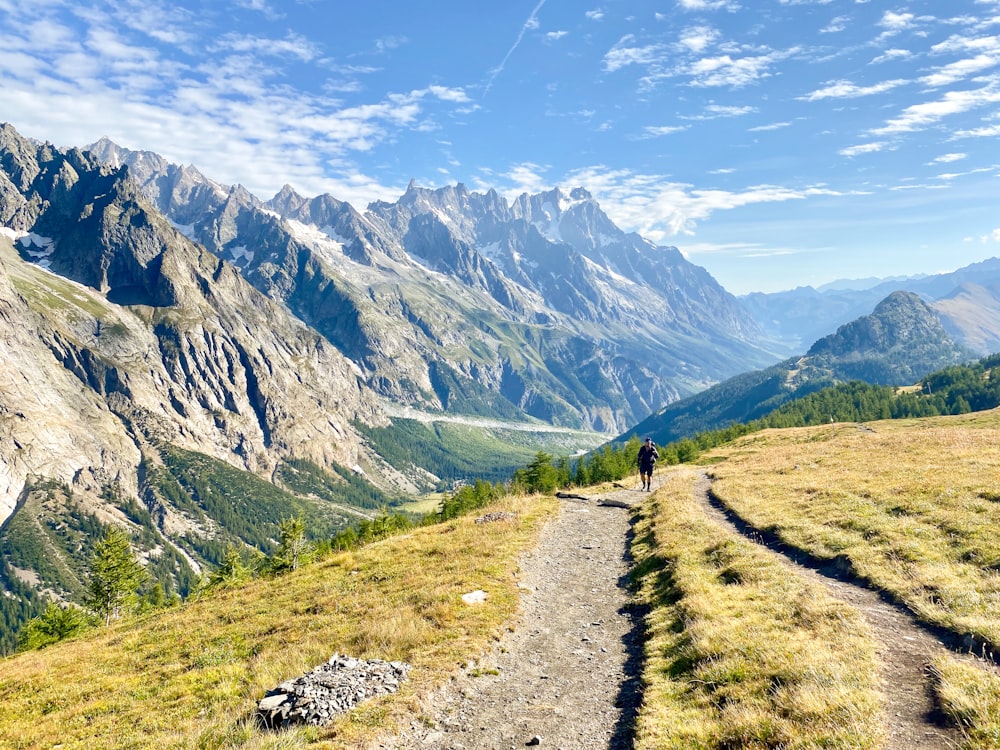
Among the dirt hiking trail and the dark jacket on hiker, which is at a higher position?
the dark jacket on hiker

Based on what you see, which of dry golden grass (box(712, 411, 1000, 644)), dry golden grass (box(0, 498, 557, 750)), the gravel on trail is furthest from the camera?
dry golden grass (box(712, 411, 1000, 644))

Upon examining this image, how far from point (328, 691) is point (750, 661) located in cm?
1103

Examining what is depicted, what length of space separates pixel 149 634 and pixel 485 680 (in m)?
19.8

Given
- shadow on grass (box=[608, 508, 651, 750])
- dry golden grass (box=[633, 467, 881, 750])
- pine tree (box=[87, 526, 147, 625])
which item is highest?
dry golden grass (box=[633, 467, 881, 750])

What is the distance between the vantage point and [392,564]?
89.8 ft

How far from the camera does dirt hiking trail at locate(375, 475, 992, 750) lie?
38.3ft

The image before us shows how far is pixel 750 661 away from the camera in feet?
43.1

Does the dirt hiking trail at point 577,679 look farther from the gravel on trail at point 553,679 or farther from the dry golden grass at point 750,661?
the dry golden grass at point 750,661

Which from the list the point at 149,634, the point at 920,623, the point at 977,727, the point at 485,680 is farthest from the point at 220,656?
the point at 920,623

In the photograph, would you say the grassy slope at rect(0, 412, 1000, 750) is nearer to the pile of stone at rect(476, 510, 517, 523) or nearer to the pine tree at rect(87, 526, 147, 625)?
the pile of stone at rect(476, 510, 517, 523)

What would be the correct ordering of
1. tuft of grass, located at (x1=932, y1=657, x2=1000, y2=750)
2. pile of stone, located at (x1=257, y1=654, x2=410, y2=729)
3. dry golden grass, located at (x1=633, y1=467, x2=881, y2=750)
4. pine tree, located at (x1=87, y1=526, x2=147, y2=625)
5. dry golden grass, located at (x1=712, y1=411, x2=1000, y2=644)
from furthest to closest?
pine tree, located at (x1=87, y1=526, x2=147, y2=625) → dry golden grass, located at (x1=712, y1=411, x2=1000, y2=644) → pile of stone, located at (x1=257, y1=654, x2=410, y2=729) → dry golden grass, located at (x1=633, y1=467, x2=881, y2=750) → tuft of grass, located at (x1=932, y1=657, x2=1000, y2=750)

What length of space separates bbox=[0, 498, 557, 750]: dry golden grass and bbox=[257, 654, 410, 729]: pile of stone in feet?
1.54

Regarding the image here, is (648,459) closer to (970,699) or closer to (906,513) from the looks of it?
(906,513)

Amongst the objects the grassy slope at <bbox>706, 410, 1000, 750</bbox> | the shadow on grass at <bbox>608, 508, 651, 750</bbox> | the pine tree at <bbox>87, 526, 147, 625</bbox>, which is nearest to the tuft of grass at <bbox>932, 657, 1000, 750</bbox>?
the grassy slope at <bbox>706, 410, 1000, 750</bbox>
